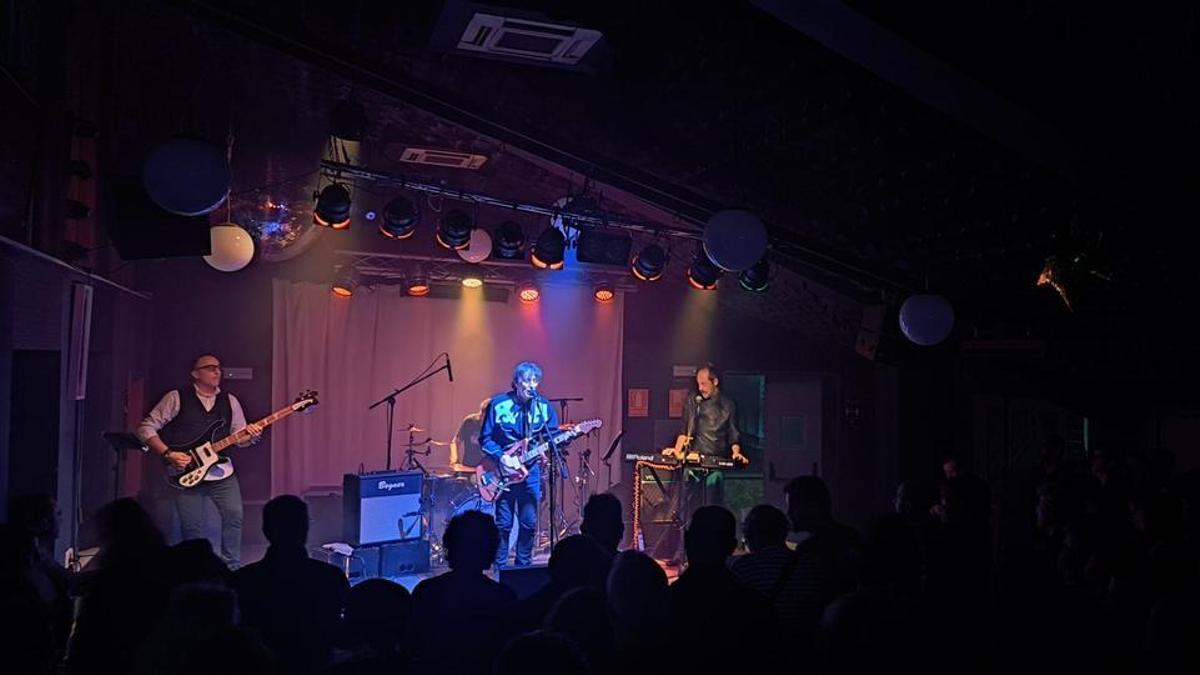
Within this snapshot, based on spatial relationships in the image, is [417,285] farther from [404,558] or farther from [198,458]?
[198,458]

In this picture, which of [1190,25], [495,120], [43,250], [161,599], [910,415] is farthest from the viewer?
[910,415]

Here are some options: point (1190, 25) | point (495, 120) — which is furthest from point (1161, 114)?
point (495, 120)

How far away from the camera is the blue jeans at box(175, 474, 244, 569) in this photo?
7215mm

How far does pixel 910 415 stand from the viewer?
8.44 m

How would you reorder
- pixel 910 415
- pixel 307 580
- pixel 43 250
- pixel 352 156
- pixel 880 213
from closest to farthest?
pixel 307 580 → pixel 43 250 → pixel 880 213 → pixel 910 415 → pixel 352 156

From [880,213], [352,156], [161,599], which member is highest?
[352,156]

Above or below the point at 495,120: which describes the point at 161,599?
below

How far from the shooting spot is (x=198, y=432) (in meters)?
7.45

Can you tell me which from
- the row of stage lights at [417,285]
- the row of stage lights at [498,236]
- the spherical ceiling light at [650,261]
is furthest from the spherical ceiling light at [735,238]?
the row of stage lights at [417,285]

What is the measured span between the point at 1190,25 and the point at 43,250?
664 centimetres

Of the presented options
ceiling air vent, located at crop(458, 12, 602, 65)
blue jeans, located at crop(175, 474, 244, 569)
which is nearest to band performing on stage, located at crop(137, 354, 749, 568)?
blue jeans, located at crop(175, 474, 244, 569)

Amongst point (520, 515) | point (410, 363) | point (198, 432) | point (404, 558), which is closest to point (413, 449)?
point (410, 363)

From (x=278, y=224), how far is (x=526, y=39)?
521 cm

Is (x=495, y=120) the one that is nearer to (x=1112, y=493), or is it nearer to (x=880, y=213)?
(x=880, y=213)
